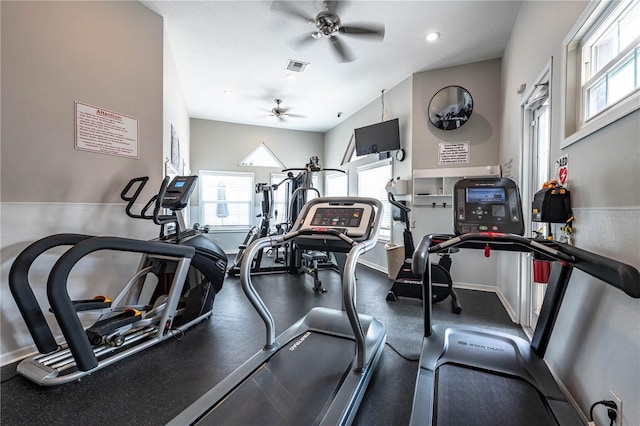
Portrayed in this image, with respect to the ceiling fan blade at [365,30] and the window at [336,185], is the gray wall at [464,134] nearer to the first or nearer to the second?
Result: the ceiling fan blade at [365,30]

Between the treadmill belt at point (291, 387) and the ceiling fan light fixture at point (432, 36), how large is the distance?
361 cm

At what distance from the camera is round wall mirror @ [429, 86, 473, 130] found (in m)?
3.89

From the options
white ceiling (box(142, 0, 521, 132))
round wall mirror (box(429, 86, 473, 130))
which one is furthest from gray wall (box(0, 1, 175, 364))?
round wall mirror (box(429, 86, 473, 130))

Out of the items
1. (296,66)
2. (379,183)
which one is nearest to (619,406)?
(379,183)

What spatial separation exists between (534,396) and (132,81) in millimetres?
4069

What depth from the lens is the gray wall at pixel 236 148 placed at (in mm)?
6727

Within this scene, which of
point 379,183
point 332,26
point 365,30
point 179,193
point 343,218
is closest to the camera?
point 343,218

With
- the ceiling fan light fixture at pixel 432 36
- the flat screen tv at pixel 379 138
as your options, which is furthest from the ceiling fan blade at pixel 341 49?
the flat screen tv at pixel 379 138

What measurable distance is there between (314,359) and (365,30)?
3.01 meters

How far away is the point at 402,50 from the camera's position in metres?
3.71

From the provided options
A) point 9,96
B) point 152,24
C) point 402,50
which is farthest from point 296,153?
point 9,96

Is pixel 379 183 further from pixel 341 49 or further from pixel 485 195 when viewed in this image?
pixel 485 195

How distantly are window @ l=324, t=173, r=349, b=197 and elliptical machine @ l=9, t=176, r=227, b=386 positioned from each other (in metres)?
4.22

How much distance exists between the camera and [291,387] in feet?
5.23
